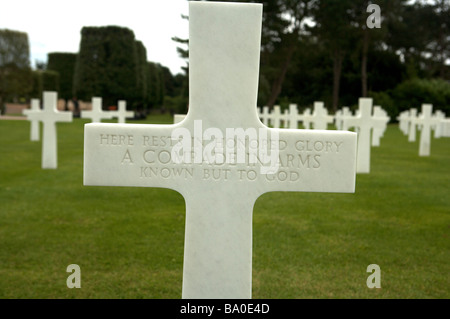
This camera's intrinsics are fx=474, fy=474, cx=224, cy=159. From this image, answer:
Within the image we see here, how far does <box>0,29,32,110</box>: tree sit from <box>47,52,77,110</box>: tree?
5836 millimetres

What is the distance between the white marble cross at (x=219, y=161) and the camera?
2355 millimetres

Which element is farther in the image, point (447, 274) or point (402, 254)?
point (402, 254)

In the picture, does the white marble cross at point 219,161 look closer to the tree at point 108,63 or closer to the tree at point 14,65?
the tree at point 108,63

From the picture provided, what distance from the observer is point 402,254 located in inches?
170

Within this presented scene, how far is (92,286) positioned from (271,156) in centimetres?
186

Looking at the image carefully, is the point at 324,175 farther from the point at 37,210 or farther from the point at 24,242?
the point at 37,210

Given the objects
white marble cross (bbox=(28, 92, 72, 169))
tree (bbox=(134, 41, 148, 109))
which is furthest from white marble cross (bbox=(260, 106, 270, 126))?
tree (bbox=(134, 41, 148, 109))

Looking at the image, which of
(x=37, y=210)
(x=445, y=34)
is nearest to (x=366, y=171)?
(x=37, y=210)

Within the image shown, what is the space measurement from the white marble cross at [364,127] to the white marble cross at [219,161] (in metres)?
6.78

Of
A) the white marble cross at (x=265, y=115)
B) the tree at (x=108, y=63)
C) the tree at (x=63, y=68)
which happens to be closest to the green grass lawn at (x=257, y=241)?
the white marble cross at (x=265, y=115)

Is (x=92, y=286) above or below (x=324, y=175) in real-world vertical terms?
below

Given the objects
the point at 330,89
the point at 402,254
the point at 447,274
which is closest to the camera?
the point at 447,274

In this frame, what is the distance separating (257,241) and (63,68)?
134 feet

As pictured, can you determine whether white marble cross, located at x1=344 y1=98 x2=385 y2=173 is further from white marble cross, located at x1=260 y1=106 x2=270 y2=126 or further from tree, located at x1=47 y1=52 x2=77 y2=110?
tree, located at x1=47 y1=52 x2=77 y2=110
